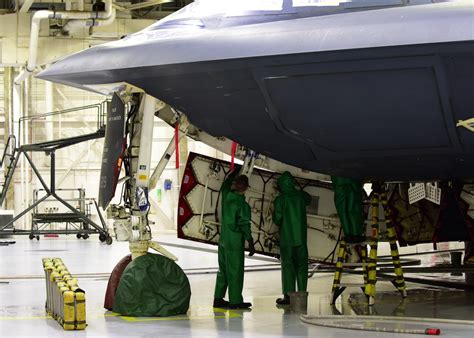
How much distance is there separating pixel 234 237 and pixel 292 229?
2.52 ft

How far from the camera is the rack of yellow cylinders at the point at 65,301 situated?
893cm

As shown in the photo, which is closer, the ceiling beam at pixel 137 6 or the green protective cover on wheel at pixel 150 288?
the green protective cover on wheel at pixel 150 288

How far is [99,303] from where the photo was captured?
446 inches

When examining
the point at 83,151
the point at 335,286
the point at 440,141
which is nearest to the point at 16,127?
the point at 83,151

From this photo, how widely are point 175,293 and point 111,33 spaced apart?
931 inches

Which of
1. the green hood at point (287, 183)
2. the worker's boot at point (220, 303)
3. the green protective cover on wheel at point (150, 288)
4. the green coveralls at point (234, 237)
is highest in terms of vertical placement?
the green hood at point (287, 183)

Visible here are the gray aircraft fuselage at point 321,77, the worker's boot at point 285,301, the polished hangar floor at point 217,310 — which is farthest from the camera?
the worker's boot at point 285,301

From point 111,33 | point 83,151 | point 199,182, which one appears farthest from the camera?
point 83,151

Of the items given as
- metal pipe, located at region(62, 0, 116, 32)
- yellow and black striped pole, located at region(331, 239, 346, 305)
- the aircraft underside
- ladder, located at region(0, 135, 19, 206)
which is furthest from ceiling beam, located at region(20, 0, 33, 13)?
yellow and black striped pole, located at region(331, 239, 346, 305)

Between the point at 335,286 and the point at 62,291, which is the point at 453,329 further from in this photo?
the point at 62,291

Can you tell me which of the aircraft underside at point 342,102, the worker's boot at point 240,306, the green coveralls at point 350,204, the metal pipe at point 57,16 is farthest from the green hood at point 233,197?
the metal pipe at point 57,16

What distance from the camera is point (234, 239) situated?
34.2 ft

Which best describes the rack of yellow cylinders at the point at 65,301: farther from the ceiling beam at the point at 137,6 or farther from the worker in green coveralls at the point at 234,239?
the ceiling beam at the point at 137,6

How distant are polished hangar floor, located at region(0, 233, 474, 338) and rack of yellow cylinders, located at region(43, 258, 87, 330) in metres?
0.10
